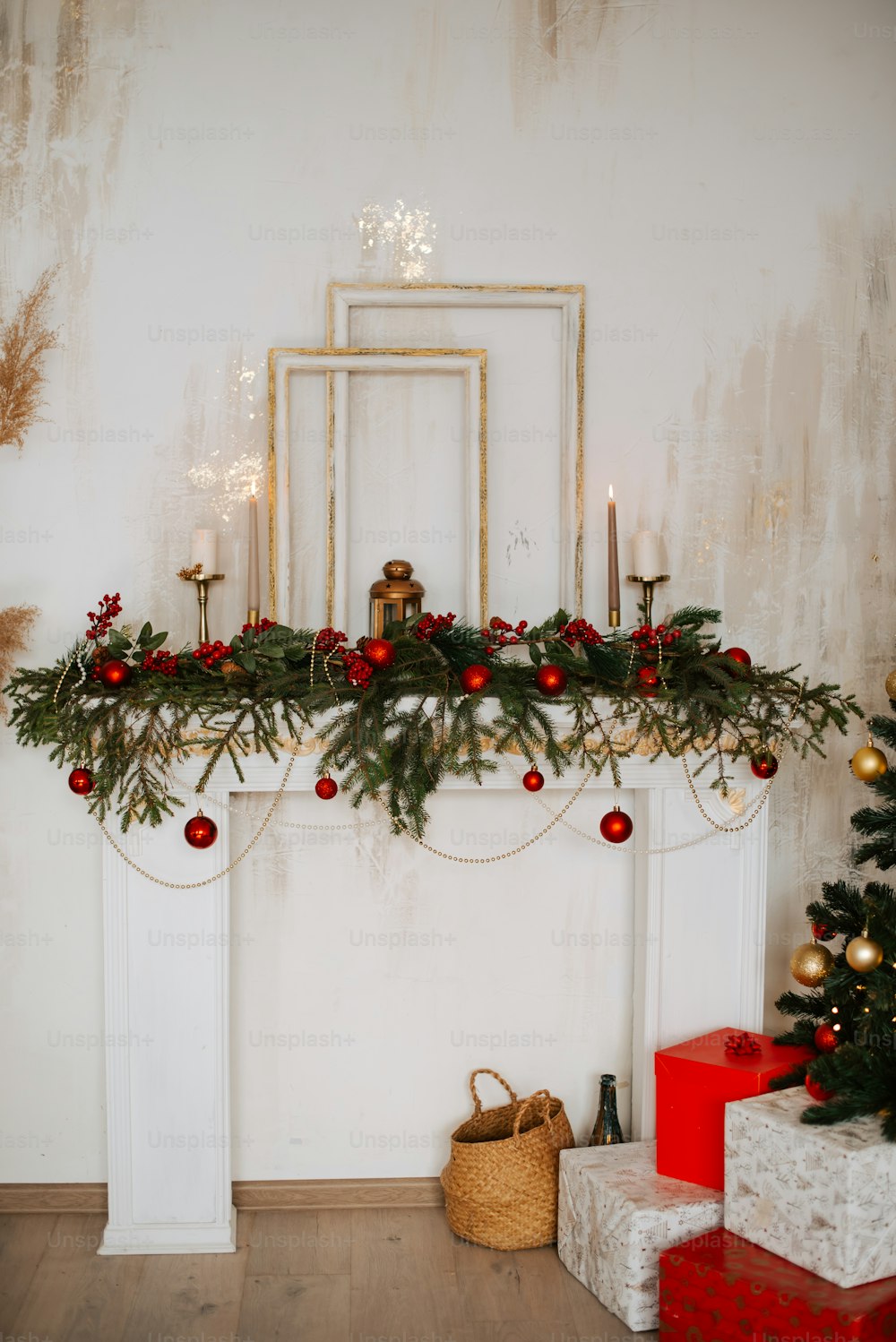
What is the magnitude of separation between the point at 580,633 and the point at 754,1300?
126cm

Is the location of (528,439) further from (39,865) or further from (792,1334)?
(792,1334)

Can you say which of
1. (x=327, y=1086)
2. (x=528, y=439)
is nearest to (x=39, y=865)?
(x=327, y=1086)

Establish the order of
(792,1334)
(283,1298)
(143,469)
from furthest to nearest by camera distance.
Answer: (143,469), (283,1298), (792,1334)

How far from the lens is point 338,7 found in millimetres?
2633

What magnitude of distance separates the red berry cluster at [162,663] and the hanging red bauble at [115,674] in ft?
0.13

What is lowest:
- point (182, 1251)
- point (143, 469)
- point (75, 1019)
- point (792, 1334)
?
point (182, 1251)

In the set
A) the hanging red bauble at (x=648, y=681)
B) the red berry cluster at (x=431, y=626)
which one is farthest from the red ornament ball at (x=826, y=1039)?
the red berry cluster at (x=431, y=626)

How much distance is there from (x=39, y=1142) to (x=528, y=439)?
6.66 feet

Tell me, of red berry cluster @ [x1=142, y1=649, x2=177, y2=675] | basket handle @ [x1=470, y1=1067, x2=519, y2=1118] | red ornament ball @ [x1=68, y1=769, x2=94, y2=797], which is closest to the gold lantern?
red berry cluster @ [x1=142, y1=649, x2=177, y2=675]

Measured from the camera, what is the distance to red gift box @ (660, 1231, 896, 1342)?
6.19 ft

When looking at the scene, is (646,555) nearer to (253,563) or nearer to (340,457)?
(340,457)

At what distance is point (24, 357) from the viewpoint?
2619mm

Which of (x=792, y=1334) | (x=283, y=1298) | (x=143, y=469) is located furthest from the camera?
(x=143, y=469)

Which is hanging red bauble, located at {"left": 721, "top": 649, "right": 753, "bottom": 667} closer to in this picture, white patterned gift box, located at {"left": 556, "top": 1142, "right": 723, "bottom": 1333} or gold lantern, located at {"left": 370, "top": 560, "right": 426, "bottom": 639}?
gold lantern, located at {"left": 370, "top": 560, "right": 426, "bottom": 639}
